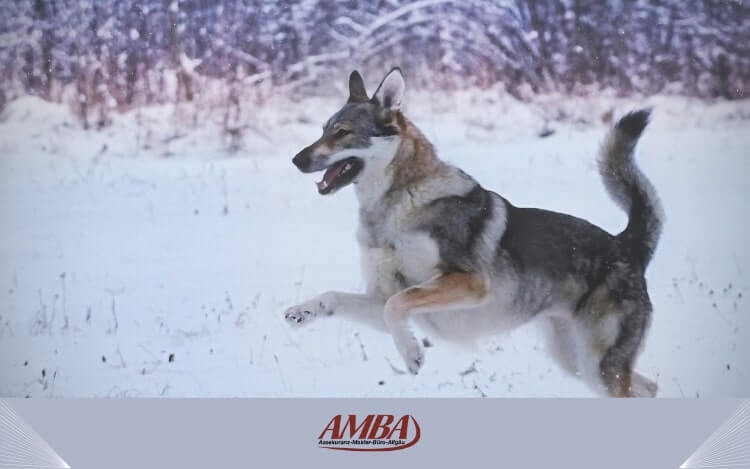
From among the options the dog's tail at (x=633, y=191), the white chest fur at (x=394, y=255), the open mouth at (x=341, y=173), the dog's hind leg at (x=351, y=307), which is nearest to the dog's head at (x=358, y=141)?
the open mouth at (x=341, y=173)

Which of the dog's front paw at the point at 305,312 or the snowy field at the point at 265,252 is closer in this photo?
the dog's front paw at the point at 305,312

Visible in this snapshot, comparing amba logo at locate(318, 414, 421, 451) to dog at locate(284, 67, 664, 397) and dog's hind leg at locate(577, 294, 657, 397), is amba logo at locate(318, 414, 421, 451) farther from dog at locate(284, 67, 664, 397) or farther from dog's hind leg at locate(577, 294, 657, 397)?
dog's hind leg at locate(577, 294, 657, 397)

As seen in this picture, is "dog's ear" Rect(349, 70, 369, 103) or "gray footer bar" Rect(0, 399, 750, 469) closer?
"gray footer bar" Rect(0, 399, 750, 469)

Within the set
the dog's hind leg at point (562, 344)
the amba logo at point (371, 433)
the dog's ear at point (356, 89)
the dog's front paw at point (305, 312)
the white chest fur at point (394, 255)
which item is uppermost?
the dog's ear at point (356, 89)

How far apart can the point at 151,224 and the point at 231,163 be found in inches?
15.5

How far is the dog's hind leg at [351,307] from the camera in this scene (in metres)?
3.25

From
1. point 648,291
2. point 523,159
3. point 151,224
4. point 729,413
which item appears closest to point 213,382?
point 151,224

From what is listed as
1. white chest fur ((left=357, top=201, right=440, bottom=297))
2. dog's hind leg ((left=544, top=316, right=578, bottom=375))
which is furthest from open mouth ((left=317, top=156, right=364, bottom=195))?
dog's hind leg ((left=544, top=316, right=578, bottom=375))

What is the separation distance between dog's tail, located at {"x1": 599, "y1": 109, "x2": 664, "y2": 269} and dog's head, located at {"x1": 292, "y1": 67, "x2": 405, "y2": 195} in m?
0.83

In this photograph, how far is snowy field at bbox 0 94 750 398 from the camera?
3350 mm

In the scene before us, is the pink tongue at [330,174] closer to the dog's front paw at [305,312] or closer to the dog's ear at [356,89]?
the dog's ear at [356,89]

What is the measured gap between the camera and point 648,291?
331 centimetres

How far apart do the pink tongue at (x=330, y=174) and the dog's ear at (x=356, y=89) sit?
0.91ft

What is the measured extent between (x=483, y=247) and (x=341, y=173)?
59 centimetres
